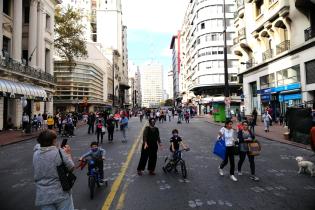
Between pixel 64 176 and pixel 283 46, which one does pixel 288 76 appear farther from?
pixel 64 176

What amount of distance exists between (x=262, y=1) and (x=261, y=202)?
29897mm

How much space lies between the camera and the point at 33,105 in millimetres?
37281

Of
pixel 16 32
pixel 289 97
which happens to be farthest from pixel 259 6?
pixel 16 32

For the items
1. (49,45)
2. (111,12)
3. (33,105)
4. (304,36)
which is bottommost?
(33,105)

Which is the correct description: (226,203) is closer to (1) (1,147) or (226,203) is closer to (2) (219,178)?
(2) (219,178)

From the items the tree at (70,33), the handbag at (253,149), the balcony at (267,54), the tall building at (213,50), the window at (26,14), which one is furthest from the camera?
the tall building at (213,50)

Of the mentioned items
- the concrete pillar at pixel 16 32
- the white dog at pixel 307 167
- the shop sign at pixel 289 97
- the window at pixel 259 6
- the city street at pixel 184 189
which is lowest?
the city street at pixel 184 189

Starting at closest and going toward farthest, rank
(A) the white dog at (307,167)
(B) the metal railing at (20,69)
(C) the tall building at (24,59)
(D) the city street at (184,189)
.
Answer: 1. (D) the city street at (184,189)
2. (A) the white dog at (307,167)
3. (B) the metal railing at (20,69)
4. (C) the tall building at (24,59)

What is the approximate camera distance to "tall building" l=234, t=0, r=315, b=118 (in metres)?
24.2

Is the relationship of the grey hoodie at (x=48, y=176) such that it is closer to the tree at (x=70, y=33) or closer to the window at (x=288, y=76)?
the window at (x=288, y=76)

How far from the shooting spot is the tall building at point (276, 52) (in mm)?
24172

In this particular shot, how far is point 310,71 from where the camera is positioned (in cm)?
2369

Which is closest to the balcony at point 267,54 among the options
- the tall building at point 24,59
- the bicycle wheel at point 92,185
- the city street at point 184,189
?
the city street at point 184,189

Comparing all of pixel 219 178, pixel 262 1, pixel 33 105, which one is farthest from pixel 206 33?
pixel 219 178
